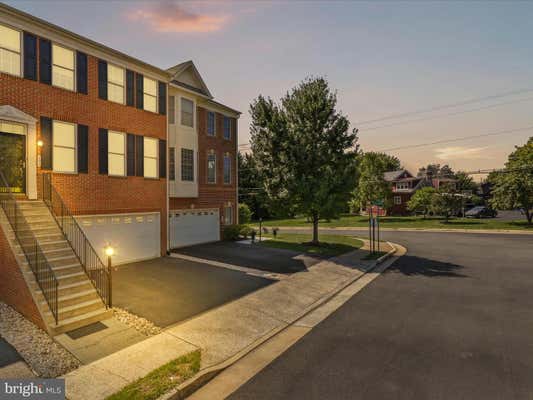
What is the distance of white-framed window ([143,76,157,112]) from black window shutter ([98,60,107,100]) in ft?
6.82

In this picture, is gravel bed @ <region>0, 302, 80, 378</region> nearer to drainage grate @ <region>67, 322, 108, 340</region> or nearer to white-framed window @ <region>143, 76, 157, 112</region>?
drainage grate @ <region>67, 322, 108, 340</region>

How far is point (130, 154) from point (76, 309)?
8.81 m

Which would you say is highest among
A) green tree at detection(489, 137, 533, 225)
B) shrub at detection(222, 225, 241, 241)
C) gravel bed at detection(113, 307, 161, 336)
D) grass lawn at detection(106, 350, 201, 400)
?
green tree at detection(489, 137, 533, 225)

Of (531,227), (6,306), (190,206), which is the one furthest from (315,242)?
(531,227)

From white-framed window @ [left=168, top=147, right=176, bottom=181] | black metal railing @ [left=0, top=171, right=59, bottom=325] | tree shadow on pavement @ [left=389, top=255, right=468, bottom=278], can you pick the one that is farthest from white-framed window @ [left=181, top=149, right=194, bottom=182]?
tree shadow on pavement @ [left=389, top=255, right=468, bottom=278]

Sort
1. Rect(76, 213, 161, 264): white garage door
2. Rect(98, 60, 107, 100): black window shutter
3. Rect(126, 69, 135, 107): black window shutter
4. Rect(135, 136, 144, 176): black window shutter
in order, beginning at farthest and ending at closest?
Rect(135, 136, 144, 176): black window shutter
Rect(126, 69, 135, 107): black window shutter
Rect(98, 60, 107, 100): black window shutter
Rect(76, 213, 161, 264): white garage door

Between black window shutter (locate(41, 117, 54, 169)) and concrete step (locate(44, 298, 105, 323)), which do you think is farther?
black window shutter (locate(41, 117, 54, 169))

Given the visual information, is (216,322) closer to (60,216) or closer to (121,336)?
(121,336)

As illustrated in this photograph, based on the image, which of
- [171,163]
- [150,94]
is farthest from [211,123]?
[150,94]

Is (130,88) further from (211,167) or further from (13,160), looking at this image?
(211,167)

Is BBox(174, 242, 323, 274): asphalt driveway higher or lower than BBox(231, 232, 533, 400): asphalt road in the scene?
higher

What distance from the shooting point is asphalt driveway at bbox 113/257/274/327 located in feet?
32.6

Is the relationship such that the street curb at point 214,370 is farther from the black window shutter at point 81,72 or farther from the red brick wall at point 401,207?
the red brick wall at point 401,207

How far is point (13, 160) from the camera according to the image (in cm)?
1177
